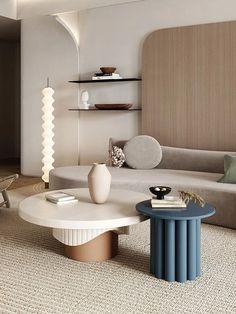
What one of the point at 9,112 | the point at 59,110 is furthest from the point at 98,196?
the point at 9,112

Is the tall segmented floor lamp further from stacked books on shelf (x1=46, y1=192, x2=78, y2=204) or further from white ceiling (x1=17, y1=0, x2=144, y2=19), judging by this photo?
stacked books on shelf (x1=46, y1=192, x2=78, y2=204)

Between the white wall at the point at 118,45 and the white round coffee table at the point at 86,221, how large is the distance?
2.79 metres

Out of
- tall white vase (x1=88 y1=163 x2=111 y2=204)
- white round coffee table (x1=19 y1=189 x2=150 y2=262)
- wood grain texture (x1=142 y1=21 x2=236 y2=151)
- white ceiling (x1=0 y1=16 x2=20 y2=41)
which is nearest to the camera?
white round coffee table (x1=19 y1=189 x2=150 y2=262)

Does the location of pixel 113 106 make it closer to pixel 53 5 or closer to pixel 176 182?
pixel 53 5

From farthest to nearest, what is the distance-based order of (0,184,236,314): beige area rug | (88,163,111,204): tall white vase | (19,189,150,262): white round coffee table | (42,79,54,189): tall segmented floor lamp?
(42,79,54,189): tall segmented floor lamp, (88,163,111,204): tall white vase, (19,189,150,262): white round coffee table, (0,184,236,314): beige area rug

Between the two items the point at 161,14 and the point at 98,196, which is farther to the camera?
the point at 161,14

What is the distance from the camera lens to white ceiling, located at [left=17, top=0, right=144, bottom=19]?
545 centimetres

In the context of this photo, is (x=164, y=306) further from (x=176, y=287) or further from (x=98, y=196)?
(x=98, y=196)

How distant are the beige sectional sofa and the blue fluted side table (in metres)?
1.14

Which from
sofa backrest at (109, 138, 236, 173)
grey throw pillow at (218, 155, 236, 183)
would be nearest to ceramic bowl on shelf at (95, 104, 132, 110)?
sofa backrest at (109, 138, 236, 173)

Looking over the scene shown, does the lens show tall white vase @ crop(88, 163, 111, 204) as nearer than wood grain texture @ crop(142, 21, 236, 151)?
Yes

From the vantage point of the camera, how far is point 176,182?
3.96 meters

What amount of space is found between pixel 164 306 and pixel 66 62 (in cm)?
468

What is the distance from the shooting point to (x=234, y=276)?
258 cm
